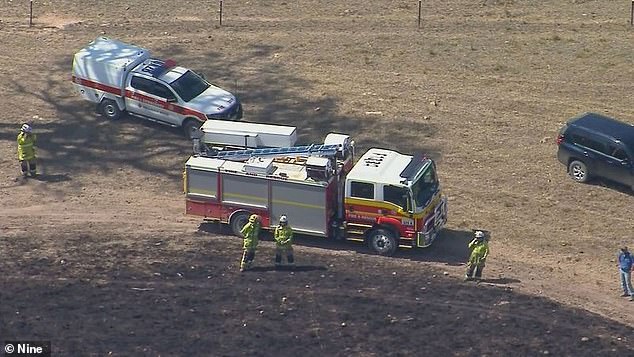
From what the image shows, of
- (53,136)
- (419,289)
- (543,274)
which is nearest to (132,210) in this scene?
(53,136)

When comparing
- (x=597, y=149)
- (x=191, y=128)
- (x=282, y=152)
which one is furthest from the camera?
(x=191, y=128)

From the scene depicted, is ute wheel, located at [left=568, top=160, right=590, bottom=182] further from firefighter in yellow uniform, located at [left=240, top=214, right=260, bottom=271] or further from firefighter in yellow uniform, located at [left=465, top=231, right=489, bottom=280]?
firefighter in yellow uniform, located at [left=240, top=214, right=260, bottom=271]

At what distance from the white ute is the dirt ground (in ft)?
2.17

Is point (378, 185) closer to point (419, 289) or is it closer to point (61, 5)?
point (419, 289)

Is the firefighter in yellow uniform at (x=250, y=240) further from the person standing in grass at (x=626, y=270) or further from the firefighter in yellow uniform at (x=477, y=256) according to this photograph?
the person standing in grass at (x=626, y=270)

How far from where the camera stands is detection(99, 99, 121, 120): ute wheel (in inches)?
1679

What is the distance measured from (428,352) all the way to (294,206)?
6740 millimetres

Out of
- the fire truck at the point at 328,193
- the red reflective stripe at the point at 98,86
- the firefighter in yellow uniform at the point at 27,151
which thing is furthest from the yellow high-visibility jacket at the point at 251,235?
the red reflective stripe at the point at 98,86

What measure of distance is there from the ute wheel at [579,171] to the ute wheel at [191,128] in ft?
37.6

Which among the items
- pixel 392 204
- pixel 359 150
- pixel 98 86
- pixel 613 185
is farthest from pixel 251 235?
pixel 98 86

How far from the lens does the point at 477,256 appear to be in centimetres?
3262

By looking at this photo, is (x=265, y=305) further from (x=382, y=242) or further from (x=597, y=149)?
(x=597, y=149)

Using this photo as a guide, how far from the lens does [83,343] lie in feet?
95.8

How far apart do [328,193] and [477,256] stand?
4.25 m
